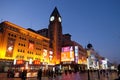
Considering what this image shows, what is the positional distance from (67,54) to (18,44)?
3966 cm

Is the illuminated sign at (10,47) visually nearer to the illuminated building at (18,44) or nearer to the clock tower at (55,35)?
the illuminated building at (18,44)

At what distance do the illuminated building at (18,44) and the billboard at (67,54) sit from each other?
49.7 feet

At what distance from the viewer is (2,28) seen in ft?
198

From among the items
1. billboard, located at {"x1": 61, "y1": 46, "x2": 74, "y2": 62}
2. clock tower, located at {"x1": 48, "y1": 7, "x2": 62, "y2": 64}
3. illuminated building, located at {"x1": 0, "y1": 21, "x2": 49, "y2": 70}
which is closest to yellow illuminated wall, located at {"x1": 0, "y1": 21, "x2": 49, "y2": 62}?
illuminated building, located at {"x1": 0, "y1": 21, "x2": 49, "y2": 70}

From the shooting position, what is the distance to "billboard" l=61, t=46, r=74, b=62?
9057 centimetres

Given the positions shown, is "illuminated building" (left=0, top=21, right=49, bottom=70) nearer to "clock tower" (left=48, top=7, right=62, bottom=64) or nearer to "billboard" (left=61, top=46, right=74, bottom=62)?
"clock tower" (left=48, top=7, right=62, bottom=64)

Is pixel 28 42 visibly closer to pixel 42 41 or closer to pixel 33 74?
pixel 42 41

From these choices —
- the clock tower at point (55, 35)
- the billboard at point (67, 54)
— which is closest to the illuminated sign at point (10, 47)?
the clock tower at point (55, 35)

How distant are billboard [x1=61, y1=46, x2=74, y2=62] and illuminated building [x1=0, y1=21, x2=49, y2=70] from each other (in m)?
15.2

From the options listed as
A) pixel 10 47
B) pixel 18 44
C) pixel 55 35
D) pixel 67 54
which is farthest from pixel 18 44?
pixel 55 35

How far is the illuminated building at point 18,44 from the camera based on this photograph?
Answer: 58.5 meters

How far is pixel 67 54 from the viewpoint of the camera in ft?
312

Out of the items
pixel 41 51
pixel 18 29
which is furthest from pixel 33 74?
pixel 41 51

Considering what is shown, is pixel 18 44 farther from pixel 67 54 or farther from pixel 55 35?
pixel 55 35
